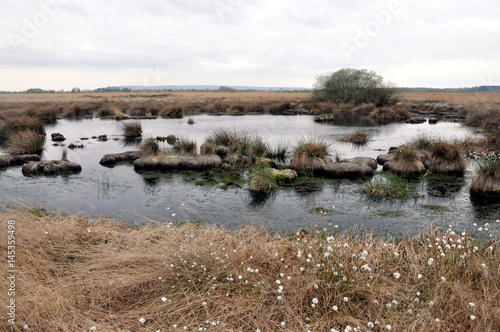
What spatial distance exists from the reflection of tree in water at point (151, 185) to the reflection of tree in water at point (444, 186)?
8262mm

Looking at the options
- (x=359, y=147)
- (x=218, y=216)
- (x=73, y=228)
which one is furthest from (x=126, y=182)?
(x=359, y=147)

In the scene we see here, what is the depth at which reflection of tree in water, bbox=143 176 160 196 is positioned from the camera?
1125cm

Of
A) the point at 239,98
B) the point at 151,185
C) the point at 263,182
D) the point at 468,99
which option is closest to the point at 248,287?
the point at 263,182

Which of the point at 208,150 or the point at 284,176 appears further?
the point at 208,150

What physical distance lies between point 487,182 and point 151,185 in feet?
33.9

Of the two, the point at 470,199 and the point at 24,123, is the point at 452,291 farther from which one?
the point at 24,123

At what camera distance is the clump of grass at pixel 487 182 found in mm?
10557

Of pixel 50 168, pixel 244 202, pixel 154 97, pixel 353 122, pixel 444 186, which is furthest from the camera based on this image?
pixel 154 97

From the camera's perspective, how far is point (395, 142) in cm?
2066

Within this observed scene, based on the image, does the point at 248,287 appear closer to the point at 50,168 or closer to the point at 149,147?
the point at 50,168

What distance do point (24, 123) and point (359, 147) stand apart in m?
20.5

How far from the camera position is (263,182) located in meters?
11.5

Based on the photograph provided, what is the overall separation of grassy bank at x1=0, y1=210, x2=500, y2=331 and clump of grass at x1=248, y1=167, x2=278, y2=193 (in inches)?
216

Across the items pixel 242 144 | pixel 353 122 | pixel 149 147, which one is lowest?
pixel 149 147
